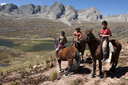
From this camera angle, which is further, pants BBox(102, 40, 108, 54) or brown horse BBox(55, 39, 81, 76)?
brown horse BBox(55, 39, 81, 76)

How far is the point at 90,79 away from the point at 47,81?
2.51 m

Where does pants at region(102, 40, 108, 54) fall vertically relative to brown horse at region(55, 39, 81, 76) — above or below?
above

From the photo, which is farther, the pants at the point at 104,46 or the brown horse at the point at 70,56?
the brown horse at the point at 70,56

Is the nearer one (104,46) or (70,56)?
(104,46)

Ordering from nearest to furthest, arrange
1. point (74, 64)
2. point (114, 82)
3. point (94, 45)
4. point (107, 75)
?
1. point (114, 82)
2. point (94, 45)
3. point (107, 75)
4. point (74, 64)

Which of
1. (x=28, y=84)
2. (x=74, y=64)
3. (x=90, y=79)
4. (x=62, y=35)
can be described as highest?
(x=62, y=35)

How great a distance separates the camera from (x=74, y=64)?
5.89m

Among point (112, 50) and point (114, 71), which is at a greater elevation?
point (112, 50)

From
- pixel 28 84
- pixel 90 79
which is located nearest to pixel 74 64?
pixel 90 79

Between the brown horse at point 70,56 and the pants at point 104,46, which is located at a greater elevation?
the pants at point 104,46

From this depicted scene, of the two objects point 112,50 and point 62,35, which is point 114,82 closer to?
point 112,50

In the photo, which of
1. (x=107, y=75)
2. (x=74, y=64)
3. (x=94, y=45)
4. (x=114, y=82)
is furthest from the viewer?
(x=74, y=64)

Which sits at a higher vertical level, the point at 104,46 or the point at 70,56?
the point at 104,46

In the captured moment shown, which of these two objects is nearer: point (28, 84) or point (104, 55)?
point (104, 55)
